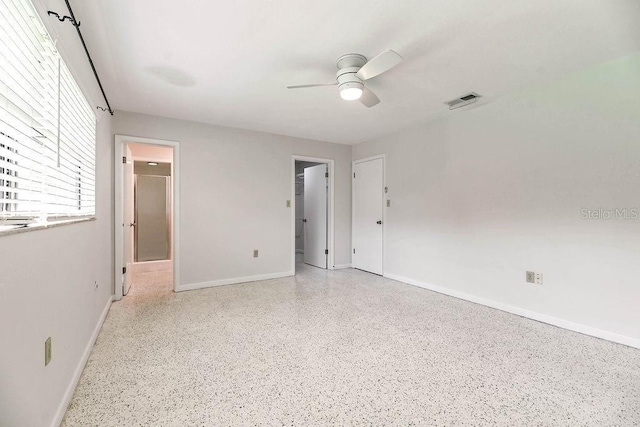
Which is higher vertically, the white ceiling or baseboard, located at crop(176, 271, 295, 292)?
the white ceiling

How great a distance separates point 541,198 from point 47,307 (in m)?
3.78

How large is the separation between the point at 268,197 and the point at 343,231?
1.56 meters

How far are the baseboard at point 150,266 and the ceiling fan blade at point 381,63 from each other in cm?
476

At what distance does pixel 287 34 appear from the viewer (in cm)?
198

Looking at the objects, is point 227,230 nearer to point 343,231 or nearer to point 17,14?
point 343,231

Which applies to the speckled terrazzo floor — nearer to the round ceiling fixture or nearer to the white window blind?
the white window blind

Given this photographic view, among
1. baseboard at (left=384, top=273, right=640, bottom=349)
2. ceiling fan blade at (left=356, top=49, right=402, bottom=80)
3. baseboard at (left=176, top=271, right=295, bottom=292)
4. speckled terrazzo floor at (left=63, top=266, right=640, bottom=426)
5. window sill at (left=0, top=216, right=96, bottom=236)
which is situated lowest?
speckled terrazzo floor at (left=63, top=266, right=640, bottom=426)

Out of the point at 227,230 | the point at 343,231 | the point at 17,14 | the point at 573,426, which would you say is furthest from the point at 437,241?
the point at 17,14

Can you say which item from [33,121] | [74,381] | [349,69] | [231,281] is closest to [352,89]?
[349,69]

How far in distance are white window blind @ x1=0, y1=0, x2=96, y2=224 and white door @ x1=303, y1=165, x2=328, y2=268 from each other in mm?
3733

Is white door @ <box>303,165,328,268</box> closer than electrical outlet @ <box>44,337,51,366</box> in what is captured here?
No

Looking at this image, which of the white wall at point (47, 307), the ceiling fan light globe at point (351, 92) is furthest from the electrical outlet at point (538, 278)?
the white wall at point (47, 307)

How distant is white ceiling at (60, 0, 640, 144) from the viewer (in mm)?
1748

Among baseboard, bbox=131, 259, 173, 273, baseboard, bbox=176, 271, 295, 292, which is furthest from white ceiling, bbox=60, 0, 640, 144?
baseboard, bbox=131, 259, 173, 273
